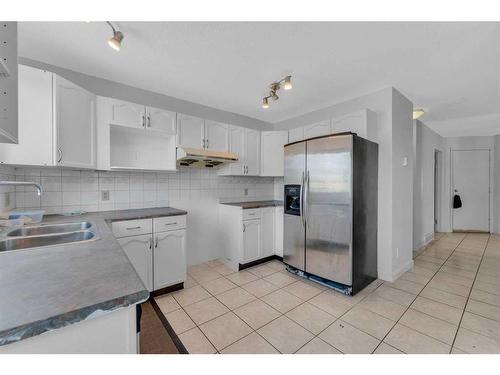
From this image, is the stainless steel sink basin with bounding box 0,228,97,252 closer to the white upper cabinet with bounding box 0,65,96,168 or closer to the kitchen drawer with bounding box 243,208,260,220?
the white upper cabinet with bounding box 0,65,96,168

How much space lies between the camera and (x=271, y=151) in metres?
3.46

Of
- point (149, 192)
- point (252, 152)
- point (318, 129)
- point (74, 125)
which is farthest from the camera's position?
point (252, 152)

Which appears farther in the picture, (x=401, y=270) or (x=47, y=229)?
(x=401, y=270)

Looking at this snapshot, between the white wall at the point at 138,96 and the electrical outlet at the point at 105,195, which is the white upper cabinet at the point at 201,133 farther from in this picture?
the electrical outlet at the point at 105,195

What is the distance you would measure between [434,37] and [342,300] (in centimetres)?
243

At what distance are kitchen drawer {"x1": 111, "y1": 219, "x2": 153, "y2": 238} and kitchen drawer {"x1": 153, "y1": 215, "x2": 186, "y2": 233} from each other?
0.06 meters

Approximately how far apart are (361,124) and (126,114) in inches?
103

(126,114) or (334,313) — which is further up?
(126,114)

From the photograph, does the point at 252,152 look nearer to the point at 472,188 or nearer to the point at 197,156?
the point at 197,156

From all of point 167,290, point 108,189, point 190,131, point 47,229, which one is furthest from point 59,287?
point 190,131

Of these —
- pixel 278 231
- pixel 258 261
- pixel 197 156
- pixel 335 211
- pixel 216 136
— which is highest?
pixel 216 136

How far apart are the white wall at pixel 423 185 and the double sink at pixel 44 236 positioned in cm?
460

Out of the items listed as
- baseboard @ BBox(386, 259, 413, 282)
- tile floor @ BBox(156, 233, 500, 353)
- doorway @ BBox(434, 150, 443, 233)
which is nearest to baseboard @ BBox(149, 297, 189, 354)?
tile floor @ BBox(156, 233, 500, 353)
